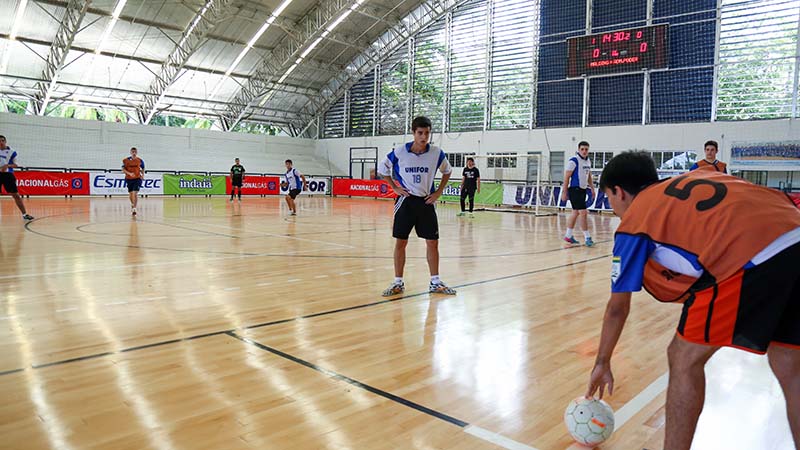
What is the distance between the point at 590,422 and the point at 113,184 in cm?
2311

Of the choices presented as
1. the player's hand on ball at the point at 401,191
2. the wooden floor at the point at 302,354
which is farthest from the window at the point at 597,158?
the player's hand on ball at the point at 401,191

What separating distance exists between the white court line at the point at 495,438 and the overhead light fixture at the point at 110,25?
24.2m

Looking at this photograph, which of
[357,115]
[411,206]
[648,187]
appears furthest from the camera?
[357,115]

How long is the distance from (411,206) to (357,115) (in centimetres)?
2853

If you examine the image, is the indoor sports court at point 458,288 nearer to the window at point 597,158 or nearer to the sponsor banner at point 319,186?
the window at point 597,158

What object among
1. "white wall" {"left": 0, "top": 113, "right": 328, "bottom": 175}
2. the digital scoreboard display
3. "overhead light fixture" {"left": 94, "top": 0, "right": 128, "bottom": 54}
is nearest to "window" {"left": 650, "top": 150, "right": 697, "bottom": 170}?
the digital scoreboard display

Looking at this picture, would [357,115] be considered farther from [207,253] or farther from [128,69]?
[207,253]

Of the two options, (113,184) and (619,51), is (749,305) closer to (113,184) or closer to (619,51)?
(619,51)

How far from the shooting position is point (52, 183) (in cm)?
2012

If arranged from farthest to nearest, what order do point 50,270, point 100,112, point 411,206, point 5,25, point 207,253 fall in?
point 100,112 < point 5,25 < point 207,253 < point 50,270 < point 411,206

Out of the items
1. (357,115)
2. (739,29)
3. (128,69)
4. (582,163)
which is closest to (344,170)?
(357,115)

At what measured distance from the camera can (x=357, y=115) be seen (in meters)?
33.0

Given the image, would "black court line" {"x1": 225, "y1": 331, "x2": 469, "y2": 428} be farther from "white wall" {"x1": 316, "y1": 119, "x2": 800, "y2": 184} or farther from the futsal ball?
"white wall" {"x1": 316, "y1": 119, "x2": 800, "y2": 184}

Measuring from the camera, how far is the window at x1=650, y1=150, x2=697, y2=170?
20938mm
